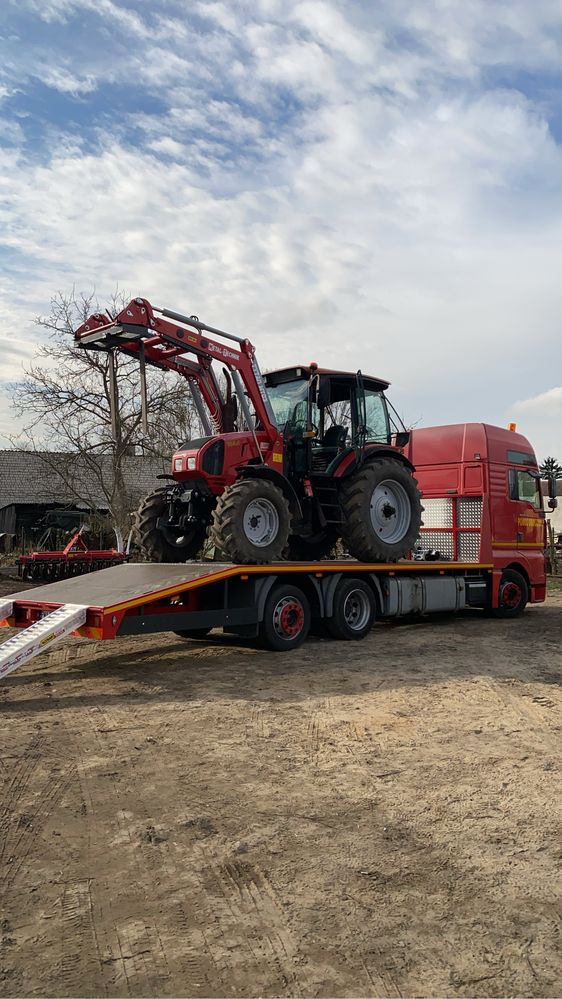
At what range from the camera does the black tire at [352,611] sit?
10.2m

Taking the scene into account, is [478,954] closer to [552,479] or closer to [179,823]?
[179,823]

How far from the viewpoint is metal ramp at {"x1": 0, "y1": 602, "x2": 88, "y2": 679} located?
6.83 metres

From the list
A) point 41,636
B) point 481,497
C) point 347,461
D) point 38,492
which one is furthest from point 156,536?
point 38,492

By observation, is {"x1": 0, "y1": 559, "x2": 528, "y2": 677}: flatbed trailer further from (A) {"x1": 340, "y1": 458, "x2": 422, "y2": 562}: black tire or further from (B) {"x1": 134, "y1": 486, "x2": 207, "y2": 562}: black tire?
(B) {"x1": 134, "y1": 486, "x2": 207, "y2": 562}: black tire

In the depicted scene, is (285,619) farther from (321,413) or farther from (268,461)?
(321,413)

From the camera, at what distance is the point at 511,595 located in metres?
13.5

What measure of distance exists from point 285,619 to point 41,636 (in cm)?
329

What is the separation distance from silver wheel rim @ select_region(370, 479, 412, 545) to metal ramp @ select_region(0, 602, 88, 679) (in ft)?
15.3

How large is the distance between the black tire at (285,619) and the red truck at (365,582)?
15 millimetres

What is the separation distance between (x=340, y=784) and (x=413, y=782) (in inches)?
18.4

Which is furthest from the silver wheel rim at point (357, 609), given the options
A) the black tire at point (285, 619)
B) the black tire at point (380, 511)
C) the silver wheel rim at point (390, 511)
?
the black tire at point (285, 619)

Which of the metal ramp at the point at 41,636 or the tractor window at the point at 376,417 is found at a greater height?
the tractor window at the point at 376,417

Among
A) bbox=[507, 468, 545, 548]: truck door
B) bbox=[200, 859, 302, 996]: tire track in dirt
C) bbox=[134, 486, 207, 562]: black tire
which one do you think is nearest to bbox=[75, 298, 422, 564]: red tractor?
bbox=[134, 486, 207, 562]: black tire

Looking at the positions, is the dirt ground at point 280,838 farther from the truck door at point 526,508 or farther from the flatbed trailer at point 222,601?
the truck door at point 526,508
